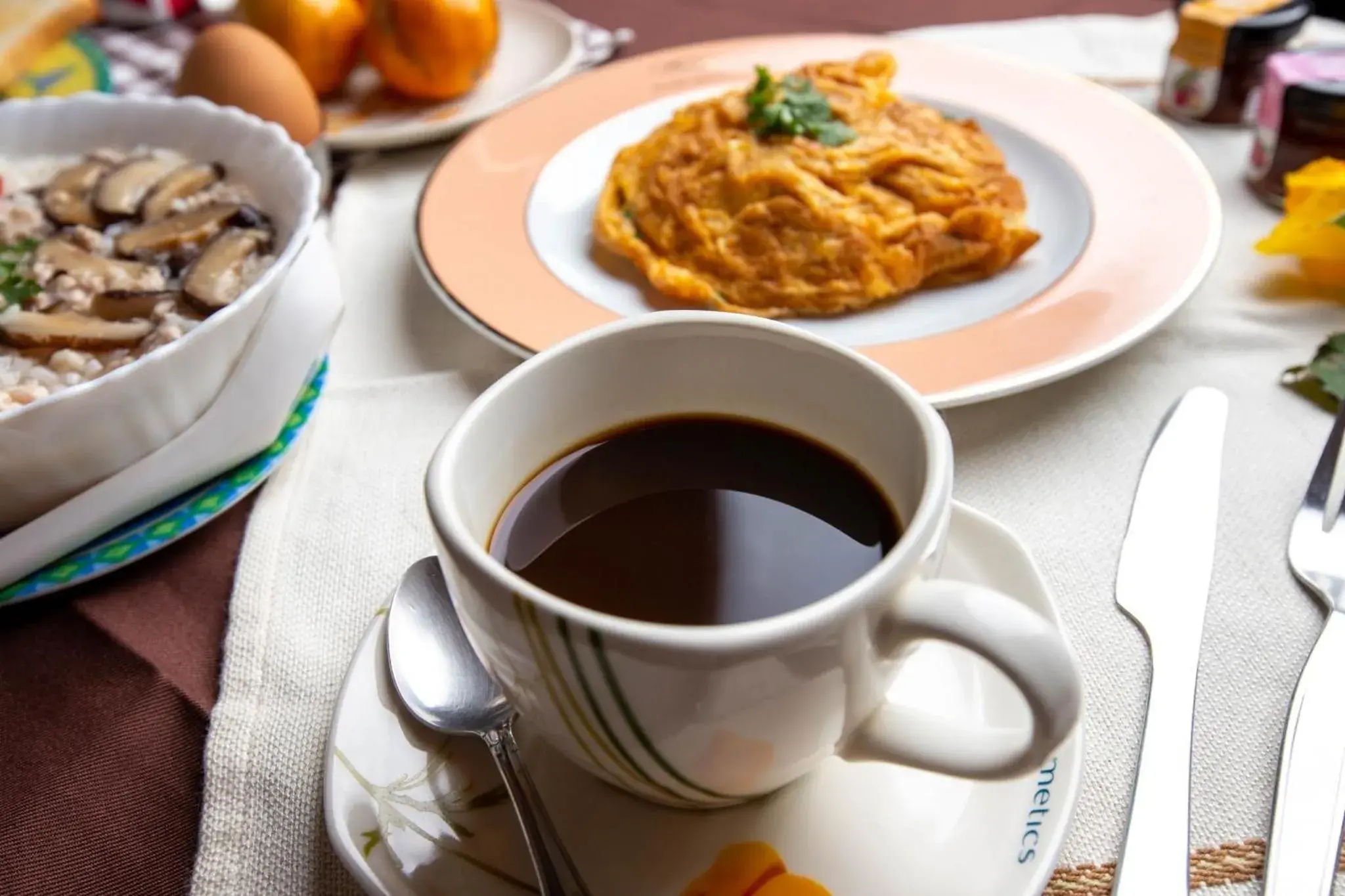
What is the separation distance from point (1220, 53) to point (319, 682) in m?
1.41

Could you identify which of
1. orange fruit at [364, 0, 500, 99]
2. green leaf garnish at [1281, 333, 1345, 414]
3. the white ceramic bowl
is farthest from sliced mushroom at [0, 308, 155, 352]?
green leaf garnish at [1281, 333, 1345, 414]

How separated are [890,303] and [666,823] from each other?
741 mm

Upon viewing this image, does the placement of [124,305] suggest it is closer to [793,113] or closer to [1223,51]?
[793,113]

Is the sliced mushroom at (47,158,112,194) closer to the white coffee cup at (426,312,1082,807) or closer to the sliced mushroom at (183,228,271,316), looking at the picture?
the sliced mushroom at (183,228,271,316)

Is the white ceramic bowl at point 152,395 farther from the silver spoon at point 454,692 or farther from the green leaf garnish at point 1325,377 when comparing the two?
the green leaf garnish at point 1325,377

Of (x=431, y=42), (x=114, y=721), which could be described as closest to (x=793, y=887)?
(x=114, y=721)

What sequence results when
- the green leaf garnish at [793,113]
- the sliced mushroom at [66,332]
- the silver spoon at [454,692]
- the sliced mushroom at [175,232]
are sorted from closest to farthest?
the silver spoon at [454,692], the sliced mushroom at [66,332], the sliced mushroom at [175,232], the green leaf garnish at [793,113]

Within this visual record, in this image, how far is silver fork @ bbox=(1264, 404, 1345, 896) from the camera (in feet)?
2.02

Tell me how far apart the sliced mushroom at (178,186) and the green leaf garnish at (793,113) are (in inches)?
25.8

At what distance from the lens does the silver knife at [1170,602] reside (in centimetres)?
61

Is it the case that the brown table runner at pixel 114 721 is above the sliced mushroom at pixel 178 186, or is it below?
below

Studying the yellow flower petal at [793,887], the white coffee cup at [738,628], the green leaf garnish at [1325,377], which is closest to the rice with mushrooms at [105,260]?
the white coffee cup at [738,628]

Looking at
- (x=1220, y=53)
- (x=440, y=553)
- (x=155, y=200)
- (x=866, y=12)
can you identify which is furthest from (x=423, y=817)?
(x=866, y=12)

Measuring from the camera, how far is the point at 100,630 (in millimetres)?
842
